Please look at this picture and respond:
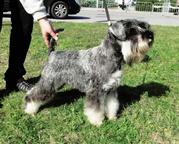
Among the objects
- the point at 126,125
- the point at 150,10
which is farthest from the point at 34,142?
the point at 150,10

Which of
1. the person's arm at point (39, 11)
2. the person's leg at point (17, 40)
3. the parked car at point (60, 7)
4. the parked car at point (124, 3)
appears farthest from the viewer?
the parked car at point (124, 3)

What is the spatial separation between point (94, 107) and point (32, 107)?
101cm

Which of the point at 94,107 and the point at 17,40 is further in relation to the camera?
the point at 17,40

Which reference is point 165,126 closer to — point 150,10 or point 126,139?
point 126,139

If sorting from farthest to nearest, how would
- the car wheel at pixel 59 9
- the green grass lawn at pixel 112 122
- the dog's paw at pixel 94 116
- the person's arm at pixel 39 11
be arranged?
the car wheel at pixel 59 9, the dog's paw at pixel 94 116, the green grass lawn at pixel 112 122, the person's arm at pixel 39 11

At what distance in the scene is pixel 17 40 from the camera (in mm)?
6855

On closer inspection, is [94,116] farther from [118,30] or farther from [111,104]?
[118,30]

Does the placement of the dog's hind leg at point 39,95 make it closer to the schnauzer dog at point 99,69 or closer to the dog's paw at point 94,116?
the schnauzer dog at point 99,69

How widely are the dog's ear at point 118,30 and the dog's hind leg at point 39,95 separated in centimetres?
115

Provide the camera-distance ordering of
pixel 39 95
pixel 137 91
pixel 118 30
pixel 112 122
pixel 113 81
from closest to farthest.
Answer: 1. pixel 118 30
2. pixel 113 81
3. pixel 112 122
4. pixel 39 95
5. pixel 137 91

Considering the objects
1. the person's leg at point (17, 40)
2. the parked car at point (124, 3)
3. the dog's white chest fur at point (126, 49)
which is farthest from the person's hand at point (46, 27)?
the parked car at point (124, 3)

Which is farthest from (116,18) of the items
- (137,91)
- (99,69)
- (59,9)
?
(99,69)

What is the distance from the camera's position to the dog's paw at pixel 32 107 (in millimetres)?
6145

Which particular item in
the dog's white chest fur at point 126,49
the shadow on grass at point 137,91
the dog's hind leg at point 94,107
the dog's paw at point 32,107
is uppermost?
the dog's white chest fur at point 126,49
